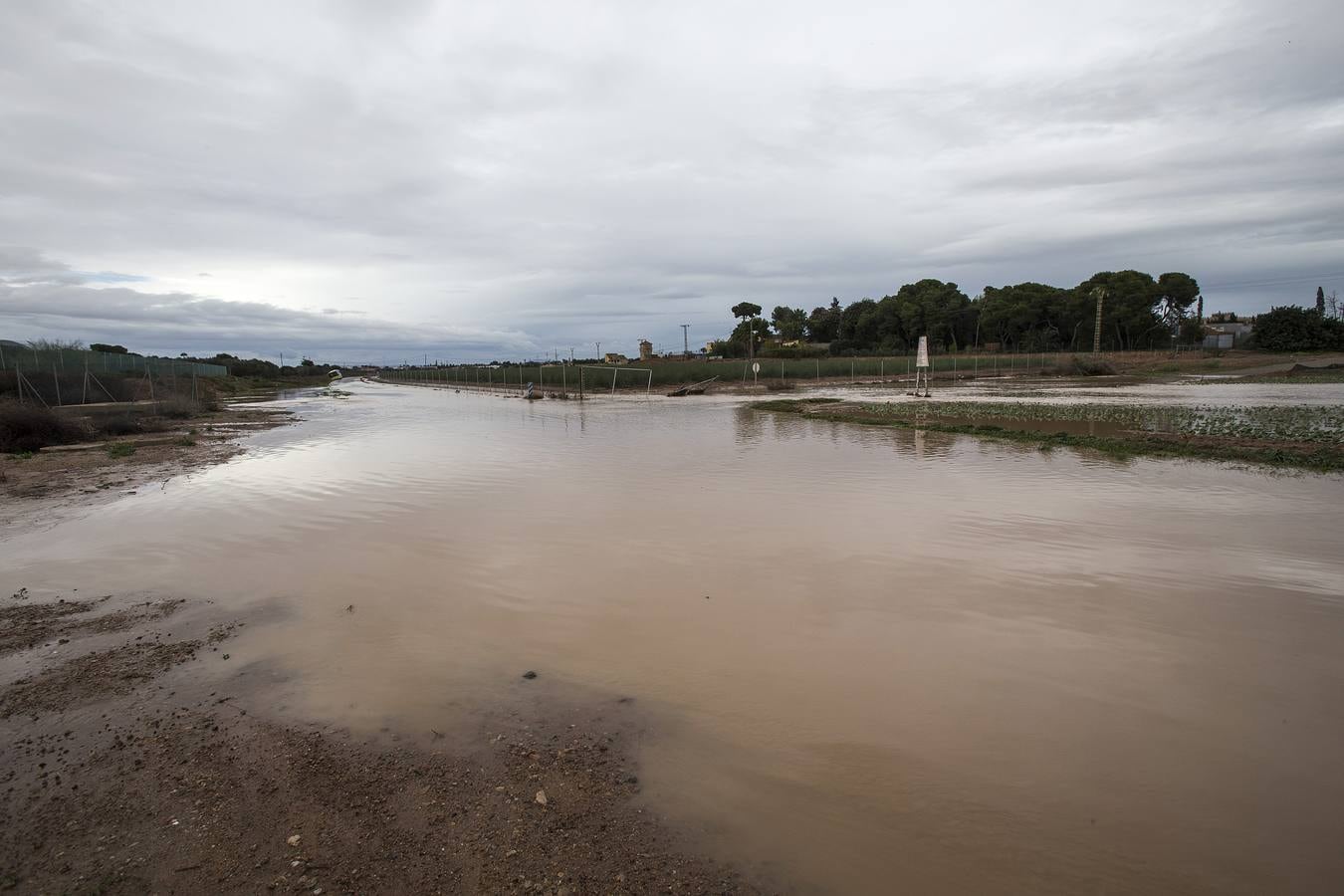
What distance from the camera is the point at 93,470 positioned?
40.4ft

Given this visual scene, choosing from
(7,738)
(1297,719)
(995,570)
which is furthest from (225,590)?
(1297,719)

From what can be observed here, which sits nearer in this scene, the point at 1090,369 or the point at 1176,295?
the point at 1090,369

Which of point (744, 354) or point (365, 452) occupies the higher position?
point (744, 354)

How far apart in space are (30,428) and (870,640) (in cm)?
1895

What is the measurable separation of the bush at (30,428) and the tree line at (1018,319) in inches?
2550

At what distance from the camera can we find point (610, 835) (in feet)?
9.11

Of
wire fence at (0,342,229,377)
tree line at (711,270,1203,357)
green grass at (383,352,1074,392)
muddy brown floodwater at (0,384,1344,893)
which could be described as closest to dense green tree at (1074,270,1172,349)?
tree line at (711,270,1203,357)

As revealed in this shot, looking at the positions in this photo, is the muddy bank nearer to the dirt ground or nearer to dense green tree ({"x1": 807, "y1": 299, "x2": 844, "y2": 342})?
the dirt ground

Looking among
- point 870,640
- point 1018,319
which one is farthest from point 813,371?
point 870,640

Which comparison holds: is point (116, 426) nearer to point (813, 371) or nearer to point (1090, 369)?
point (813, 371)

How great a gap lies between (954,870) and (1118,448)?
1205cm

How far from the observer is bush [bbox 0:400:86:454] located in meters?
14.5

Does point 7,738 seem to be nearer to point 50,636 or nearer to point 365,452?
point 50,636

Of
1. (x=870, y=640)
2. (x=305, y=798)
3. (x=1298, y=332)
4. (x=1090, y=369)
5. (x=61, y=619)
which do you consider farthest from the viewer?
(x=1298, y=332)
